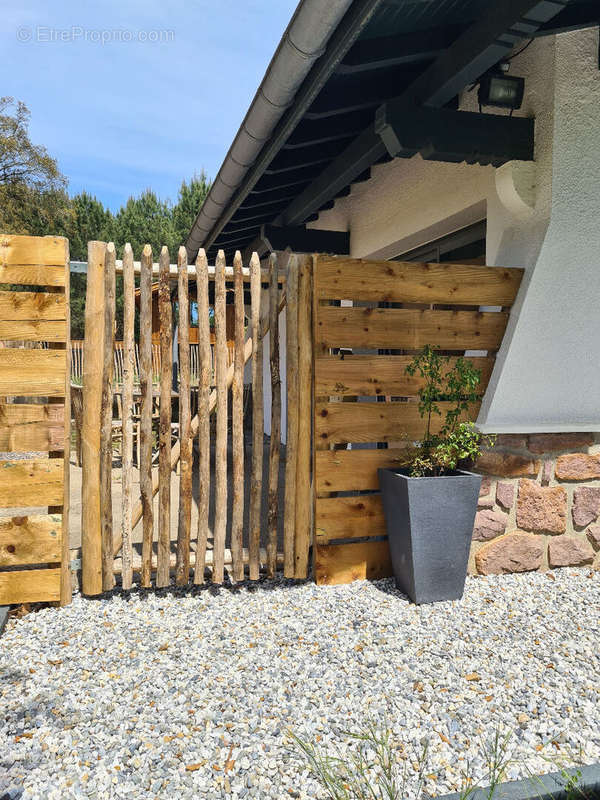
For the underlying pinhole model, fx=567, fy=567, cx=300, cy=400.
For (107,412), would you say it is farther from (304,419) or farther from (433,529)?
(433,529)

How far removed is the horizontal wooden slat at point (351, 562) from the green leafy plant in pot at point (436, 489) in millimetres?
112

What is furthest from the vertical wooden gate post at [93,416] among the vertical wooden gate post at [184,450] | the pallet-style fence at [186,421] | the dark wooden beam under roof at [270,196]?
the dark wooden beam under roof at [270,196]

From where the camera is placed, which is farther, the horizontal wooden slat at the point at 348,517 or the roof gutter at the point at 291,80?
the horizontal wooden slat at the point at 348,517

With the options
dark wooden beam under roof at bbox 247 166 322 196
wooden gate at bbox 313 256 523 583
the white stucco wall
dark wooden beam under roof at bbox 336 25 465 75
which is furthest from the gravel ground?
dark wooden beam under roof at bbox 247 166 322 196

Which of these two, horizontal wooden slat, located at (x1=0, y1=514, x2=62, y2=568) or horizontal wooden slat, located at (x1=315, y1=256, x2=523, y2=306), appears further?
horizontal wooden slat, located at (x1=315, y1=256, x2=523, y2=306)

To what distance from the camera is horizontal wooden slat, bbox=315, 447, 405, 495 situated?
130 inches

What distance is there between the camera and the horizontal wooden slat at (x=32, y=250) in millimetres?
2891

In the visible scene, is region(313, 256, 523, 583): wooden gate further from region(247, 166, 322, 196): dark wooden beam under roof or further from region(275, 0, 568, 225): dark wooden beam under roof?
region(247, 166, 322, 196): dark wooden beam under roof

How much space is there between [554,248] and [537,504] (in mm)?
1545

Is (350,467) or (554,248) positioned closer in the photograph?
(554,248)

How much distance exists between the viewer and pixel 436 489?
10.0ft

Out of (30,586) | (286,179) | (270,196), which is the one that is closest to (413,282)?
(286,179)

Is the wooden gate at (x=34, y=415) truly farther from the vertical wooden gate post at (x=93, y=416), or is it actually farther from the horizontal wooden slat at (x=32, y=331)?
the vertical wooden gate post at (x=93, y=416)

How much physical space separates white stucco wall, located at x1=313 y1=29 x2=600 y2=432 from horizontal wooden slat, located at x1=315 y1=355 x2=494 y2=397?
1.58 feet
